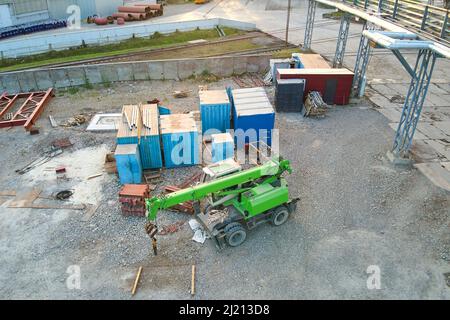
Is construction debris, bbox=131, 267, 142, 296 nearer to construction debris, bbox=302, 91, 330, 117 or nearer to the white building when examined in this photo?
construction debris, bbox=302, 91, 330, 117

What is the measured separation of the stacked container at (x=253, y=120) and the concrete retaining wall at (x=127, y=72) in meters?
8.86

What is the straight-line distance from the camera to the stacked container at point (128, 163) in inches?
575

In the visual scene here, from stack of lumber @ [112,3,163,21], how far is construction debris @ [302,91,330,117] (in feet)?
95.6

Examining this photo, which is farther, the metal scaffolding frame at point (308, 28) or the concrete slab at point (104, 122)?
the metal scaffolding frame at point (308, 28)

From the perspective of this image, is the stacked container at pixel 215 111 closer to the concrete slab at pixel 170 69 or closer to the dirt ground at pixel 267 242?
the dirt ground at pixel 267 242

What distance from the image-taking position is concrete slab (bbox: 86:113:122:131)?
1956 cm

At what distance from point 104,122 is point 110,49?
14915mm

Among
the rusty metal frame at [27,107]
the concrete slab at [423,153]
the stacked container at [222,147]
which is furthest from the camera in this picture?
the rusty metal frame at [27,107]

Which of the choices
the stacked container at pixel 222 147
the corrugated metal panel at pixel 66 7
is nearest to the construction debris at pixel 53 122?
the stacked container at pixel 222 147

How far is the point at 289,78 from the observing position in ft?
71.2

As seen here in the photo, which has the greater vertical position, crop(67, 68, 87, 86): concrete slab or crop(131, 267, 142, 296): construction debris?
crop(67, 68, 87, 86): concrete slab

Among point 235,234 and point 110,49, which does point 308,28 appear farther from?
point 235,234

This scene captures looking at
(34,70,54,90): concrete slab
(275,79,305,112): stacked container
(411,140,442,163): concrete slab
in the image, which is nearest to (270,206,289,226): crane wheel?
(411,140,442,163): concrete slab
